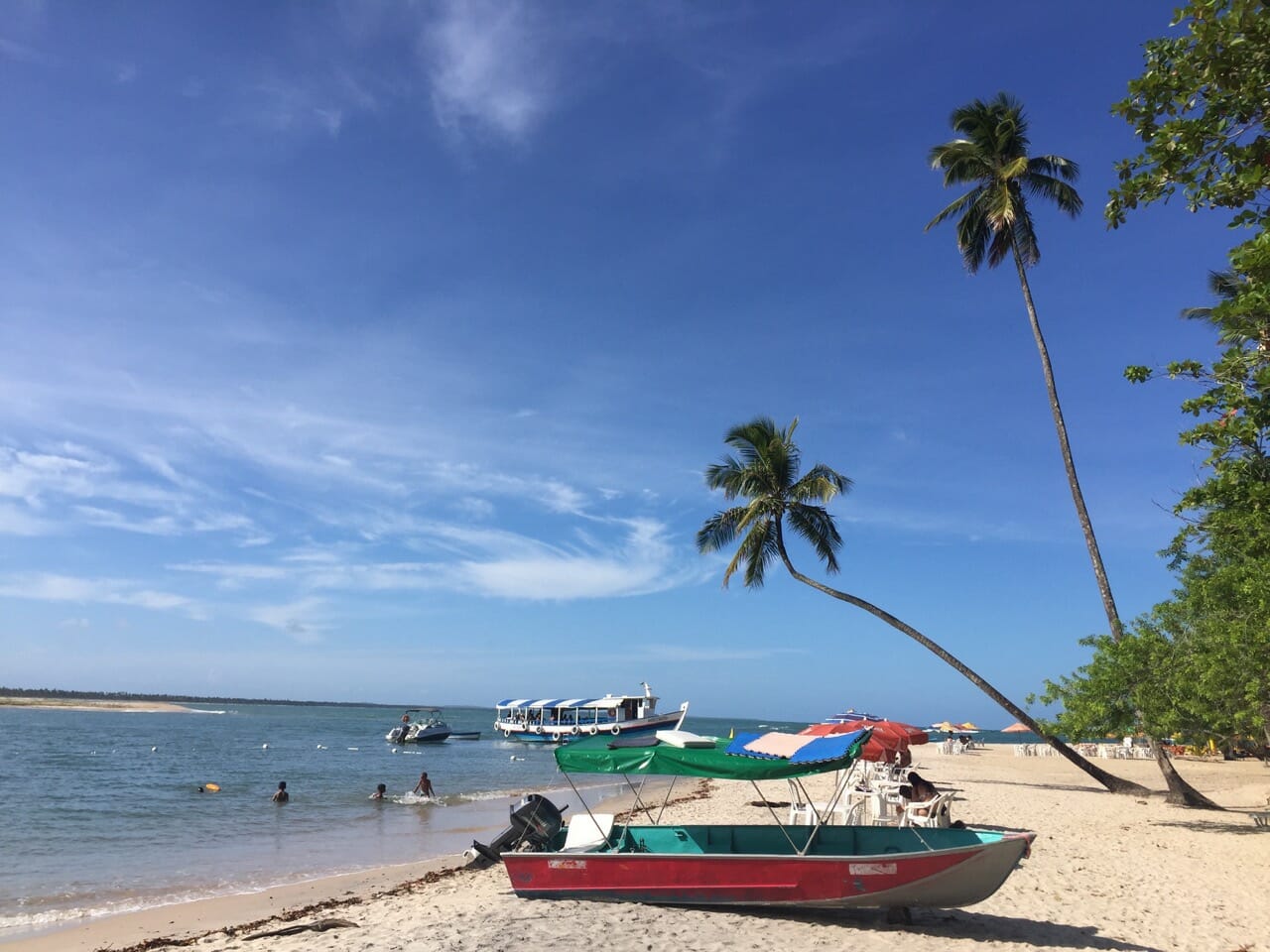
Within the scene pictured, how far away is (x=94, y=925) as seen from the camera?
10727 millimetres

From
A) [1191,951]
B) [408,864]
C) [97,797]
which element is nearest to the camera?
[1191,951]

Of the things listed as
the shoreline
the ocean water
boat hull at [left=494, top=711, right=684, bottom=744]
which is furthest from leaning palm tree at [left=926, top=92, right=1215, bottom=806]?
the shoreline

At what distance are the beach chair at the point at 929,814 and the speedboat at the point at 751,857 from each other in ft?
11.5

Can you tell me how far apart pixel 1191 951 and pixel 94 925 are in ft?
43.4

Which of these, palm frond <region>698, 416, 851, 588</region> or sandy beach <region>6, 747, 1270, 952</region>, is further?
palm frond <region>698, 416, 851, 588</region>

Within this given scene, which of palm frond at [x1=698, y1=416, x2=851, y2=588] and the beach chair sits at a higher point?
palm frond at [x1=698, y1=416, x2=851, y2=588]

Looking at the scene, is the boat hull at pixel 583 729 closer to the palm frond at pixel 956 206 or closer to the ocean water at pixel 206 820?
the ocean water at pixel 206 820

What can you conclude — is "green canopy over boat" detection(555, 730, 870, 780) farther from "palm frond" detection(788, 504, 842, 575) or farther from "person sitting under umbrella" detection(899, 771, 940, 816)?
"palm frond" detection(788, 504, 842, 575)

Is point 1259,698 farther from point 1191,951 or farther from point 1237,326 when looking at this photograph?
point 1237,326

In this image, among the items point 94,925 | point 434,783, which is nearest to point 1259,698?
point 94,925

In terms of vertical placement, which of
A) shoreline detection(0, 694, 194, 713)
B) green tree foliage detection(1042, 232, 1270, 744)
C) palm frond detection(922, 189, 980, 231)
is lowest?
shoreline detection(0, 694, 194, 713)

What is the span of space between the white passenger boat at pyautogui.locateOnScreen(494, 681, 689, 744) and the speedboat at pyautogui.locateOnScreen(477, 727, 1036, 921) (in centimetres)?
4136

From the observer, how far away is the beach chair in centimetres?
1297

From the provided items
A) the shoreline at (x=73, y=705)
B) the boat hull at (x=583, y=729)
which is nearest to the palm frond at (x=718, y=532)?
the boat hull at (x=583, y=729)
